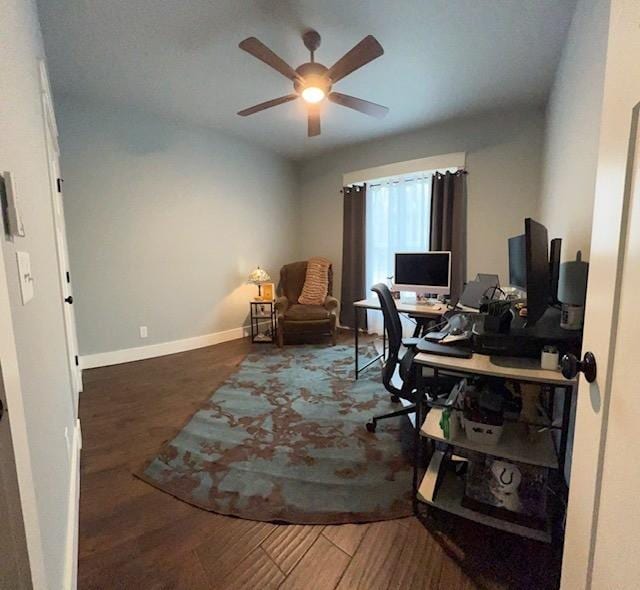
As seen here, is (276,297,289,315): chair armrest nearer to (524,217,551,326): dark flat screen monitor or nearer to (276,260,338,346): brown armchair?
(276,260,338,346): brown armchair

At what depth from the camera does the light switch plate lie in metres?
0.76

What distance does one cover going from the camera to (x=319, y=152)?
4.49 m

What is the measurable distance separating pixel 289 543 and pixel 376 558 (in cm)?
35

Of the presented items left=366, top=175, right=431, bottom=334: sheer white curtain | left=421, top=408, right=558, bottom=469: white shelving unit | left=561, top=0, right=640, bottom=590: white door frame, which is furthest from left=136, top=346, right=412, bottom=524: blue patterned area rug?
left=366, top=175, right=431, bottom=334: sheer white curtain

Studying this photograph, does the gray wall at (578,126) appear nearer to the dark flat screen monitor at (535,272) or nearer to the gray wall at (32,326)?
the dark flat screen monitor at (535,272)

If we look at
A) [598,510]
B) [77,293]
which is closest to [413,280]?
[598,510]

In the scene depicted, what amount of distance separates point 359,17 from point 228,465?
279cm

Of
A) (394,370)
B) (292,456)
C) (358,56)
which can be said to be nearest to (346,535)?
(292,456)

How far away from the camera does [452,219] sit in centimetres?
350

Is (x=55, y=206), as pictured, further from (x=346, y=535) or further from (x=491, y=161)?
(x=491, y=161)

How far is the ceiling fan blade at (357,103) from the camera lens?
2.32 meters

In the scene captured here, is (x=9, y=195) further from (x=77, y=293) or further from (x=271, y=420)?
(x=77, y=293)

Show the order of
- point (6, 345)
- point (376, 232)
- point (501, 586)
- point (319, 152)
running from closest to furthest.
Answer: point (6, 345) < point (501, 586) < point (376, 232) < point (319, 152)

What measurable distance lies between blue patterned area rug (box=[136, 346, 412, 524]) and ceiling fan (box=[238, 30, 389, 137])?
232 centimetres
